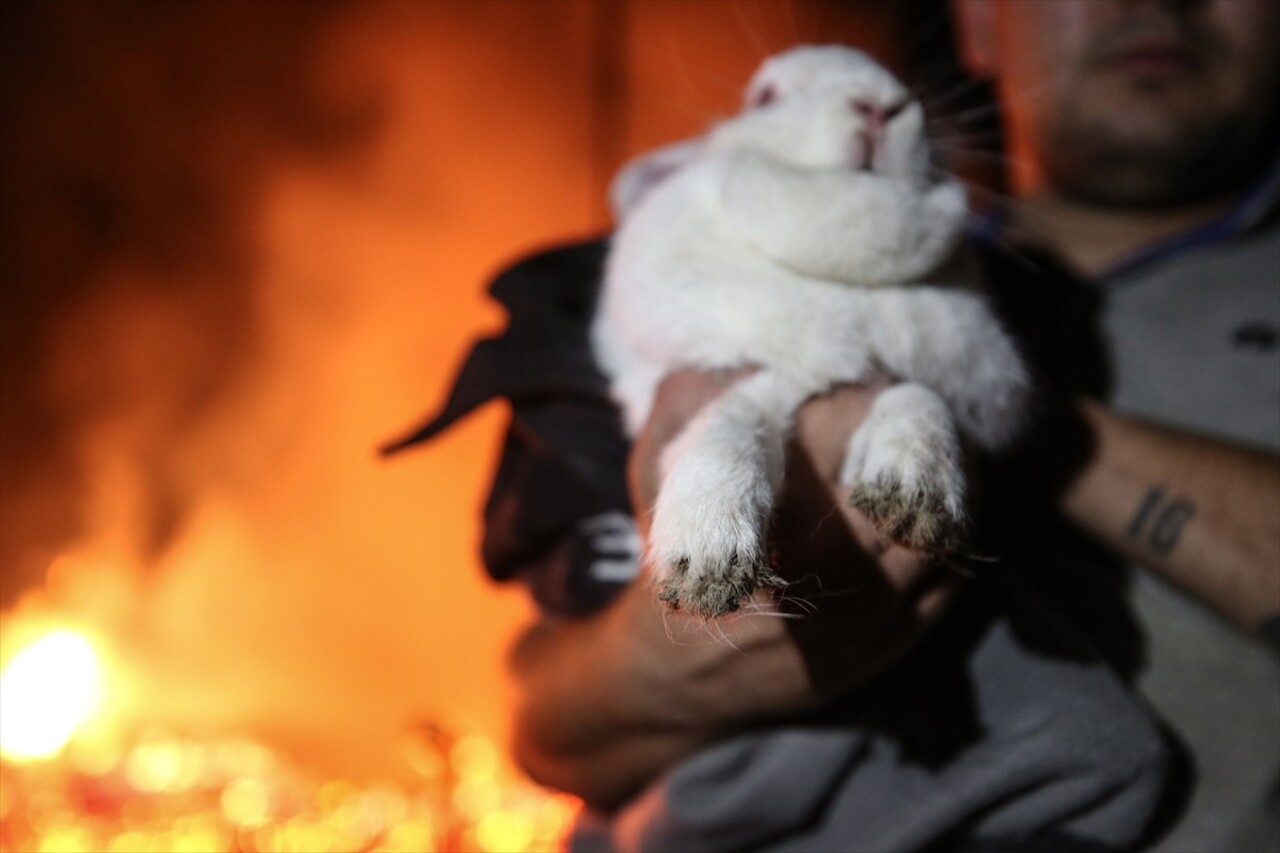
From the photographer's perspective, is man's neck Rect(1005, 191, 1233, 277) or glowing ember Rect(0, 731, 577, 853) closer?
man's neck Rect(1005, 191, 1233, 277)

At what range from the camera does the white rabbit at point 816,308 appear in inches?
19.6

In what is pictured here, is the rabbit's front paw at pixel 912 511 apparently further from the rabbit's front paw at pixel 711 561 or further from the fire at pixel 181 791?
the fire at pixel 181 791

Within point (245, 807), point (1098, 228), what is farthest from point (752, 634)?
point (245, 807)

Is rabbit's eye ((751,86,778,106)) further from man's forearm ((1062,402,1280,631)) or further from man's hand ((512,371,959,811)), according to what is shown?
man's forearm ((1062,402,1280,631))

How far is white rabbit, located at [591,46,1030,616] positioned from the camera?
50 centimetres

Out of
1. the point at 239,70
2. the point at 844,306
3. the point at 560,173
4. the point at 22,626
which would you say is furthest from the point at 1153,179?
the point at 22,626

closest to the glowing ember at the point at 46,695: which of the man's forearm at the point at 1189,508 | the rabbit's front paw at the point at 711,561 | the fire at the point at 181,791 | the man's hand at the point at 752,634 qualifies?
the fire at the point at 181,791

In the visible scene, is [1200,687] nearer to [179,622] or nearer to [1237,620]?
[1237,620]

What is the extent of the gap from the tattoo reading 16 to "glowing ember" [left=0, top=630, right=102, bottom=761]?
6.19 ft

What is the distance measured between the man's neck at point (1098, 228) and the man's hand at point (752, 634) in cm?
59

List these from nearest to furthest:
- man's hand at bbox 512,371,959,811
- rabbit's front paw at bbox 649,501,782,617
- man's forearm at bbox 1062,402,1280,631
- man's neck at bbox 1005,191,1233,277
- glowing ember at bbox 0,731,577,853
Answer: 1. rabbit's front paw at bbox 649,501,782,617
2. man's hand at bbox 512,371,959,811
3. man's forearm at bbox 1062,402,1280,631
4. man's neck at bbox 1005,191,1233,277
5. glowing ember at bbox 0,731,577,853

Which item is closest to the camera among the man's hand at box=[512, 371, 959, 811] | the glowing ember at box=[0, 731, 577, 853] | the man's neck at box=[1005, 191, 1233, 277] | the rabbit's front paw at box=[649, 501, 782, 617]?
the rabbit's front paw at box=[649, 501, 782, 617]

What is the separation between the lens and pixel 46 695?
5.53ft

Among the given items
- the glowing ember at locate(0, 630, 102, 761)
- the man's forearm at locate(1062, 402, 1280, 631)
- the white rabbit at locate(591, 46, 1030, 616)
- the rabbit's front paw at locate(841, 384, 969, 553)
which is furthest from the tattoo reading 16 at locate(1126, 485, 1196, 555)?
the glowing ember at locate(0, 630, 102, 761)
